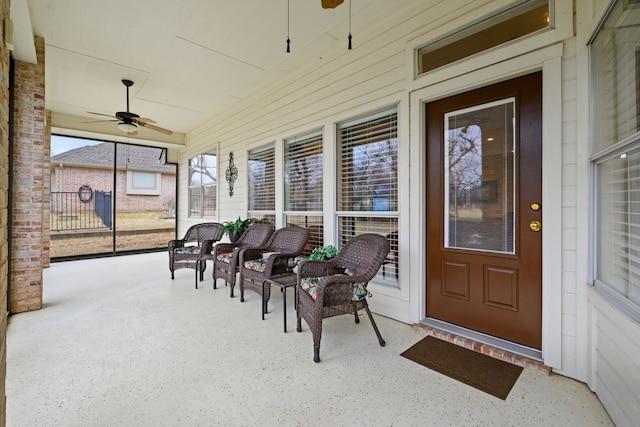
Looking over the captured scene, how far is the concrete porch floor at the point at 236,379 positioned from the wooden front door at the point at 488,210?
44 centimetres

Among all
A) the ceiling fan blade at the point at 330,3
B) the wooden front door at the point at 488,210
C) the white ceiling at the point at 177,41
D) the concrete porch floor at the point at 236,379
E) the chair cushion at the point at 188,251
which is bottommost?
the concrete porch floor at the point at 236,379

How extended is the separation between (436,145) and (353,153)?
110 centimetres

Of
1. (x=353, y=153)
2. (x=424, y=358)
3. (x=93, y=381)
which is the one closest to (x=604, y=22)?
(x=353, y=153)

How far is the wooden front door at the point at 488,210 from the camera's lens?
224 centimetres

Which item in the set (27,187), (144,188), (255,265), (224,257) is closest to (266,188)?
(224,257)

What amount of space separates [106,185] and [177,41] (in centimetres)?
557

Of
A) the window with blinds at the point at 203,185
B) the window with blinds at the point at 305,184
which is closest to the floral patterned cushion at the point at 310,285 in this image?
the window with blinds at the point at 305,184

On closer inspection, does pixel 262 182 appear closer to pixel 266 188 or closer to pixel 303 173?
pixel 266 188

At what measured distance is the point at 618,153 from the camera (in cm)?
161

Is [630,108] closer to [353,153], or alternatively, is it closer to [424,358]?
[424,358]

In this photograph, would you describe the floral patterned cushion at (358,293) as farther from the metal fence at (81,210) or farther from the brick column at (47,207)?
the metal fence at (81,210)

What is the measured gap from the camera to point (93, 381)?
1.99 meters

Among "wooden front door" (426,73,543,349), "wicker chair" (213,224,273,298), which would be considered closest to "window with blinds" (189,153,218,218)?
"wicker chair" (213,224,273,298)

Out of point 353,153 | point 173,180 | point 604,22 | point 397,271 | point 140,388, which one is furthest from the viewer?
point 173,180
